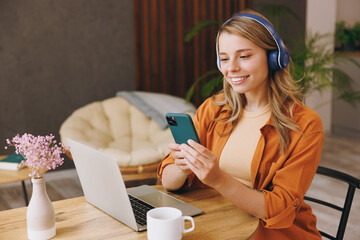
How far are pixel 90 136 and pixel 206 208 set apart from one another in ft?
7.36

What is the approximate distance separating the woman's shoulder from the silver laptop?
42 cm

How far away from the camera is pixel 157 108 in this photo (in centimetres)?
367

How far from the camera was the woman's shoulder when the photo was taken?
1.40m

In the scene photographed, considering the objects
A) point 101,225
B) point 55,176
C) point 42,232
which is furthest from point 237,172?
point 55,176

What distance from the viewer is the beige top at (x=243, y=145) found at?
A: 151cm

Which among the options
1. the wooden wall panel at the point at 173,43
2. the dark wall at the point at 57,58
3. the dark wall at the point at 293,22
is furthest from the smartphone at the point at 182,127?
the dark wall at the point at 293,22

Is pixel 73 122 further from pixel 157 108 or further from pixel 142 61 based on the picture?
pixel 142 61

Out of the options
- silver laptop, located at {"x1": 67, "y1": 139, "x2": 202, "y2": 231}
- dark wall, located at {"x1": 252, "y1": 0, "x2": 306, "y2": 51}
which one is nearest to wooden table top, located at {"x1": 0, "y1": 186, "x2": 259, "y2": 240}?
silver laptop, located at {"x1": 67, "y1": 139, "x2": 202, "y2": 231}

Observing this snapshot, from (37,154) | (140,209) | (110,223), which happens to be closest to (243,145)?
(140,209)

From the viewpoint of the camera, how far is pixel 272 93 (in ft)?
5.02

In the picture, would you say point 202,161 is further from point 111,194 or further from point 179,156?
point 111,194

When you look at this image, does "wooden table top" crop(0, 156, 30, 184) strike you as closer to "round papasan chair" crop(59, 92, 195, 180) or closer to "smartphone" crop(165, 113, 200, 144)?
"round papasan chair" crop(59, 92, 195, 180)

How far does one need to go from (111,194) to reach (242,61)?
59cm

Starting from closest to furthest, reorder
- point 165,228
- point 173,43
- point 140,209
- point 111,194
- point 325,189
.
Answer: point 165,228 → point 111,194 → point 140,209 → point 325,189 → point 173,43
